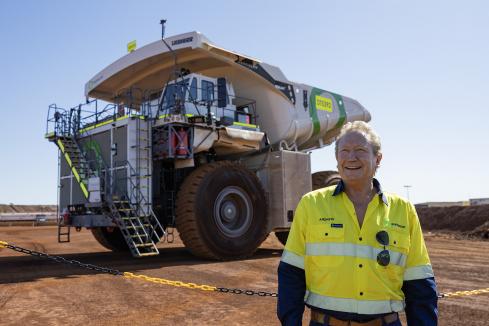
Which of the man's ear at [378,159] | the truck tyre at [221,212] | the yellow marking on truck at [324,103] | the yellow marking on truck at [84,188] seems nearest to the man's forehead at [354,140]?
the man's ear at [378,159]

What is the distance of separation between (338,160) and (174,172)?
8179 mm

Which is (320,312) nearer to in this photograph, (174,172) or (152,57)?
(174,172)

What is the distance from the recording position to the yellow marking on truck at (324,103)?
13.1 meters

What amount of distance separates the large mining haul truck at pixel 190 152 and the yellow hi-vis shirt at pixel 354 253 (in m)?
6.67

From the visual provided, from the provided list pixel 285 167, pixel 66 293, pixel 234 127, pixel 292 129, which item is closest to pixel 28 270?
pixel 66 293

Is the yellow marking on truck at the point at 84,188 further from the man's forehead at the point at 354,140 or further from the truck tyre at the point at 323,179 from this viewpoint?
the man's forehead at the point at 354,140

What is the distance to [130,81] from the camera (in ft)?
39.8

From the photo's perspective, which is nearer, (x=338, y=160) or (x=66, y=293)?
(x=338, y=160)

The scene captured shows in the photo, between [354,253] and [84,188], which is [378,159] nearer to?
[354,253]

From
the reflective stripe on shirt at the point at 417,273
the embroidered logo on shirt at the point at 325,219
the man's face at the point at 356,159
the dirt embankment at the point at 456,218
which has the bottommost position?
the dirt embankment at the point at 456,218

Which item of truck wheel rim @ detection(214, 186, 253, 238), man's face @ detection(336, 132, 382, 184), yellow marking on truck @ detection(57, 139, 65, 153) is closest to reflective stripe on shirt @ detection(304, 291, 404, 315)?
man's face @ detection(336, 132, 382, 184)

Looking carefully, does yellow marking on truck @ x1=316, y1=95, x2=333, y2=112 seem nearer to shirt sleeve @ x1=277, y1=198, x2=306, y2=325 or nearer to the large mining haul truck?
the large mining haul truck

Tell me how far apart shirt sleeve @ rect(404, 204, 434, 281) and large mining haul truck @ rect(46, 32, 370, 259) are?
6794mm

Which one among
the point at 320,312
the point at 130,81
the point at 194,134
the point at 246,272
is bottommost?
the point at 246,272
